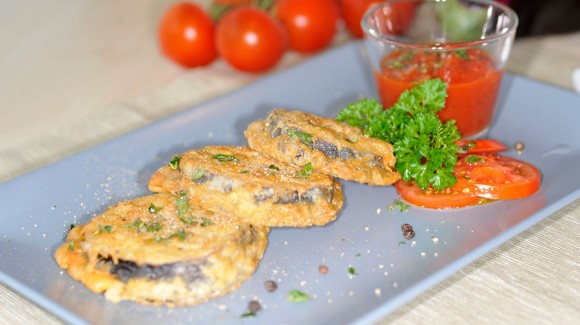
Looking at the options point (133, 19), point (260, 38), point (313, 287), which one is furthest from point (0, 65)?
point (313, 287)

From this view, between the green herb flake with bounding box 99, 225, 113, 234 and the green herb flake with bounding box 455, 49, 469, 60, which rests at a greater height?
the green herb flake with bounding box 455, 49, 469, 60

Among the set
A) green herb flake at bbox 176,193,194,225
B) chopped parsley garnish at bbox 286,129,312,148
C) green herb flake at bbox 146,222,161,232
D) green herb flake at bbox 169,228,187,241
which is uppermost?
chopped parsley garnish at bbox 286,129,312,148

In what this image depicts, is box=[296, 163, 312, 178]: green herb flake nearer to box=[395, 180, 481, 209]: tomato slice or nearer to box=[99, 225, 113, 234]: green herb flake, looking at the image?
box=[395, 180, 481, 209]: tomato slice

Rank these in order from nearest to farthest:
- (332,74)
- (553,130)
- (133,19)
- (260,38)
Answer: (553,130), (332,74), (260,38), (133,19)

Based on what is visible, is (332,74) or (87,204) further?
(332,74)

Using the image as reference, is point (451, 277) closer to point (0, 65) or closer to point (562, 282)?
point (562, 282)

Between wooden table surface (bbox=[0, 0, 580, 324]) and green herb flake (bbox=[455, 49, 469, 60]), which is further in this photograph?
green herb flake (bbox=[455, 49, 469, 60])

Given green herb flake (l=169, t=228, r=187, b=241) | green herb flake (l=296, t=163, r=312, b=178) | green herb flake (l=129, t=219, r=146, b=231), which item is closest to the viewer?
green herb flake (l=169, t=228, r=187, b=241)

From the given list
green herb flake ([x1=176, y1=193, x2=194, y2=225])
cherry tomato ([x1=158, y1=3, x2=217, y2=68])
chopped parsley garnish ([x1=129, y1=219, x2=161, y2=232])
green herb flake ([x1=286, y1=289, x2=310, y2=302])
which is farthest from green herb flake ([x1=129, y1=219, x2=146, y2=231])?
cherry tomato ([x1=158, y1=3, x2=217, y2=68])
